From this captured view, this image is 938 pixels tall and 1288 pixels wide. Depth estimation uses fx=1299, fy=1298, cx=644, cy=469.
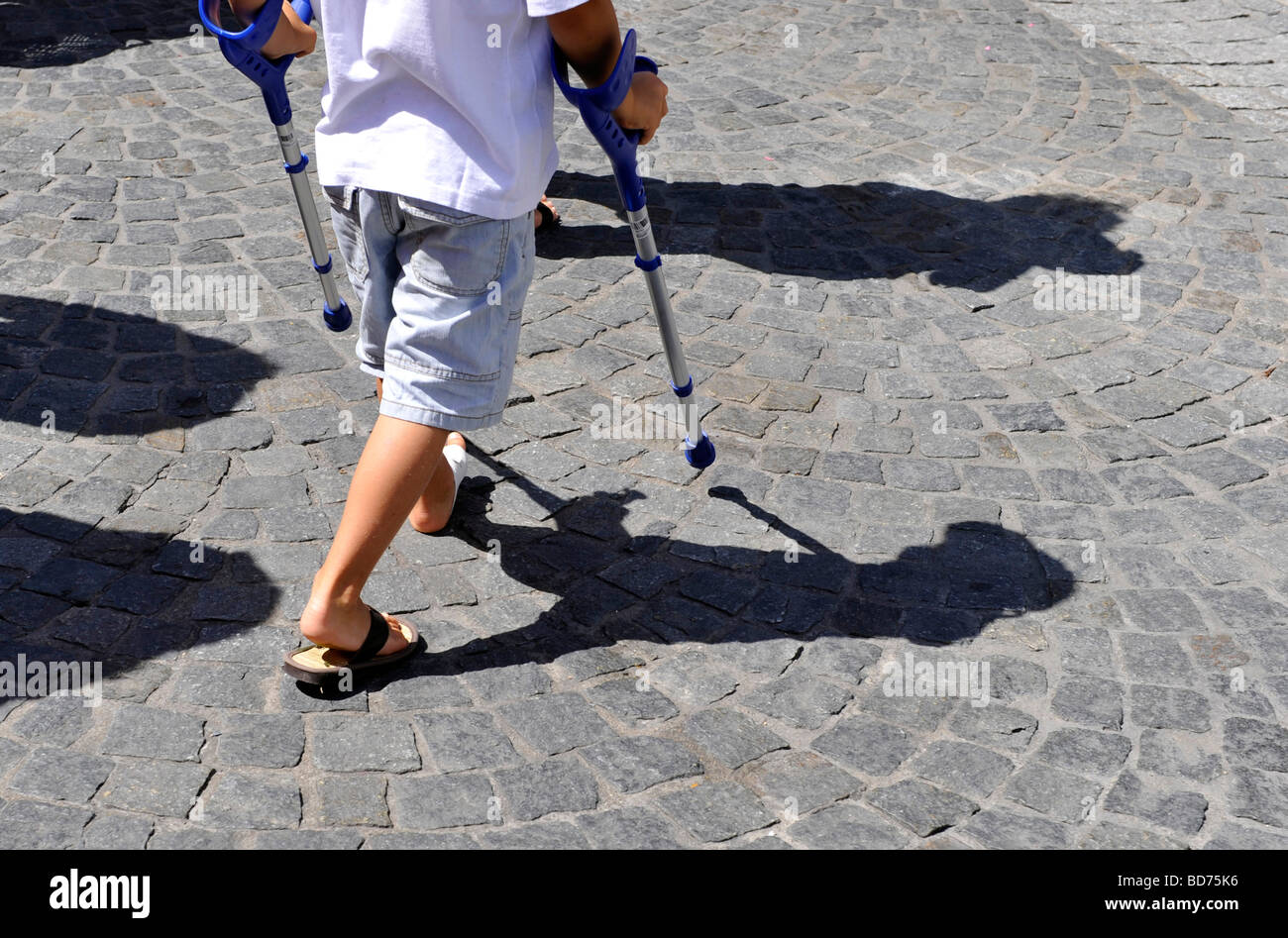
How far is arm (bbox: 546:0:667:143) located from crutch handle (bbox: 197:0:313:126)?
0.83 meters

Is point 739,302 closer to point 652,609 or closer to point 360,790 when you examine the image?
point 652,609

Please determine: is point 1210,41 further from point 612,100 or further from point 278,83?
point 278,83

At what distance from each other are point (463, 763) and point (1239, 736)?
196 centimetres

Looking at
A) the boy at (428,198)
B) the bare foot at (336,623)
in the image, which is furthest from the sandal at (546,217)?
the bare foot at (336,623)

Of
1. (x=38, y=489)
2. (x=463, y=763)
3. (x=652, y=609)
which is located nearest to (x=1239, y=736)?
(x=652, y=609)

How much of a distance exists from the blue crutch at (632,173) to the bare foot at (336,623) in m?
1.15

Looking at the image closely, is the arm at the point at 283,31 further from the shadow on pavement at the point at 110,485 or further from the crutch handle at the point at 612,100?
the shadow on pavement at the point at 110,485

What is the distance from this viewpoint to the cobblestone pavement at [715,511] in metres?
3.09

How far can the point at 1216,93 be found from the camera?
24.4 feet

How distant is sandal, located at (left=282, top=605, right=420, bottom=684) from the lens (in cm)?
324

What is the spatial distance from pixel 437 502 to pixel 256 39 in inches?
54.8

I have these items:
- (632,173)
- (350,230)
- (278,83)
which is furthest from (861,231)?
(350,230)

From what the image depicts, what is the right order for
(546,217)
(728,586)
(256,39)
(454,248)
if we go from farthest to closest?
(546,217), (728,586), (256,39), (454,248)

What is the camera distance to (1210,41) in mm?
8141
